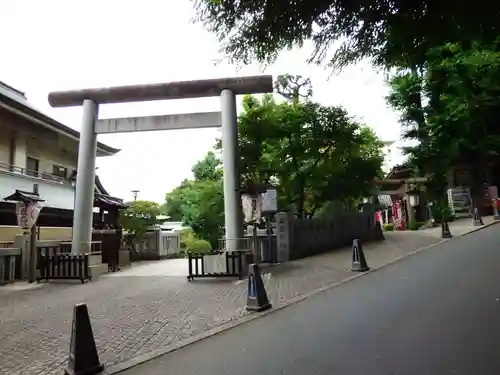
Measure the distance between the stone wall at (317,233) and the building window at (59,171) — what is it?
1367cm

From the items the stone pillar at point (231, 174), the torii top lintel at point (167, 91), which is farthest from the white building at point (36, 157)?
the stone pillar at point (231, 174)

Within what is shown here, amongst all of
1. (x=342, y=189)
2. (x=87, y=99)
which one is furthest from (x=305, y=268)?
(x=87, y=99)

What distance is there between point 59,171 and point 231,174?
45.2 ft

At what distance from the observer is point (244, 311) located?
850cm

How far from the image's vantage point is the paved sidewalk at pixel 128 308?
6.28m

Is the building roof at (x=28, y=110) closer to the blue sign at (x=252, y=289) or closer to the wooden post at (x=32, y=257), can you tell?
the wooden post at (x=32, y=257)

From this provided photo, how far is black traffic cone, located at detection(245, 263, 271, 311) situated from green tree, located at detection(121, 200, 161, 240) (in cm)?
1619

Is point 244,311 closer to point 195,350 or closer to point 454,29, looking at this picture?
point 195,350

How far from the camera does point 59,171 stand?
24.0 metres

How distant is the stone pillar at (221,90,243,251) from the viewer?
14.4 m

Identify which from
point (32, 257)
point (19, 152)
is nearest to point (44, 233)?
point (19, 152)

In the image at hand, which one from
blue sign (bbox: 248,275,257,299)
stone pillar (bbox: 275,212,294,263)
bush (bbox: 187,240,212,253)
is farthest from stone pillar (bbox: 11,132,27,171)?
blue sign (bbox: 248,275,257,299)

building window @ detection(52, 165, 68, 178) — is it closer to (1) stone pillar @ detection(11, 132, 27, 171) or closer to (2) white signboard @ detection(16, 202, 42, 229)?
(1) stone pillar @ detection(11, 132, 27, 171)

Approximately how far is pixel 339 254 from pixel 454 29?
13.8m
